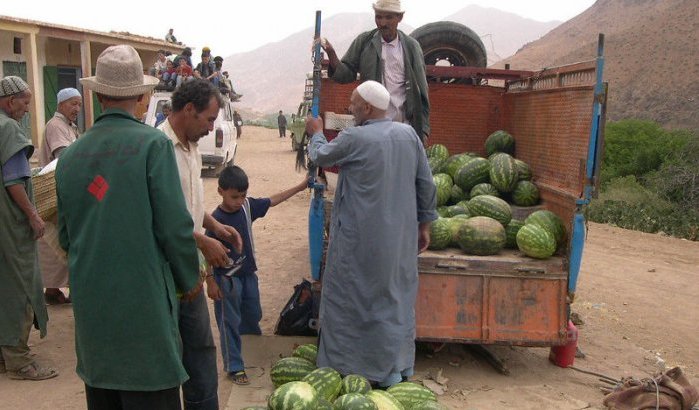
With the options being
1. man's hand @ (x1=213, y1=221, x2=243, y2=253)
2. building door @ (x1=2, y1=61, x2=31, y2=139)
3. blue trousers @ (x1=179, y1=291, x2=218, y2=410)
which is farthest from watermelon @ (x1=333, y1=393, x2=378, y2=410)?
building door @ (x1=2, y1=61, x2=31, y2=139)

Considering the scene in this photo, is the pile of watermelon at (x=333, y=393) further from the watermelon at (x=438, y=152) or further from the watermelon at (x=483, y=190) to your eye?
the watermelon at (x=438, y=152)

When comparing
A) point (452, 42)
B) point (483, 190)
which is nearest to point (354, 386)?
point (483, 190)

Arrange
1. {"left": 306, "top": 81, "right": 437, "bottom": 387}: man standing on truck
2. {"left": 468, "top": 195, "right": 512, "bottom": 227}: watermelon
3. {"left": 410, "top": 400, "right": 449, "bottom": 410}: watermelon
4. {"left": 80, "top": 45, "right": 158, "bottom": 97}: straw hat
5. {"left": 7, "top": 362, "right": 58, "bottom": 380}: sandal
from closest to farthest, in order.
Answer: {"left": 80, "top": 45, "right": 158, "bottom": 97}: straw hat < {"left": 410, "top": 400, "right": 449, "bottom": 410}: watermelon < {"left": 306, "top": 81, "right": 437, "bottom": 387}: man standing on truck < {"left": 7, "top": 362, "right": 58, "bottom": 380}: sandal < {"left": 468, "top": 195, "right": 512, "bottom": 227}: watermelon

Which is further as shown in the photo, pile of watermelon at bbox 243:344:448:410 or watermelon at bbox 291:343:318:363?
watermelon at bbox 291:343:318:363

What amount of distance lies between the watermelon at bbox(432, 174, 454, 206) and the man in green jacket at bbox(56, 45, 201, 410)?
3.91 meters

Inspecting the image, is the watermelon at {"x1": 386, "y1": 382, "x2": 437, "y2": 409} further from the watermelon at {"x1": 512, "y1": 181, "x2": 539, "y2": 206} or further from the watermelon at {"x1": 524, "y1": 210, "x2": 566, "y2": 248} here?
the watermelon at {"x1": 512, "y1": 181, "x2": 539, "y2": 206}

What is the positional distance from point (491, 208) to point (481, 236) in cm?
52

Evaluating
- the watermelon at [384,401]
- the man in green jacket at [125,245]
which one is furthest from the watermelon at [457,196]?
the man in green jacket at [125,245]

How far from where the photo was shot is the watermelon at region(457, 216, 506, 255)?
17.9 ft

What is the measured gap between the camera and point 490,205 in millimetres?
5902

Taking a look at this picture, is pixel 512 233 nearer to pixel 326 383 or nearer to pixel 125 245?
pixel 326 383

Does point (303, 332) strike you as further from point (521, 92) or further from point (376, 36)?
point (521, 92)

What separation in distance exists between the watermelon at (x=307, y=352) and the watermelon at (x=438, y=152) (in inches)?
124

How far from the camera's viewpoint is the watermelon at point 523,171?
652cm
